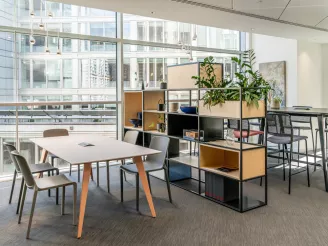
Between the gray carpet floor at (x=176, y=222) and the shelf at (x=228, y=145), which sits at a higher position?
the shelf at (x=228, y=145)

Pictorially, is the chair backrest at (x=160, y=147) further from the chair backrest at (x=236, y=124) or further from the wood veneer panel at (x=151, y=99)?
the chair backrest at (x=236, y=124)

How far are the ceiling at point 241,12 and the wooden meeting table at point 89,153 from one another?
6.38 feet

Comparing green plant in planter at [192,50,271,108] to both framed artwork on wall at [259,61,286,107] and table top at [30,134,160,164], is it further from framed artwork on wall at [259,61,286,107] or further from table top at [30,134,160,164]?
framed artwork on wall at [259,61,286,107]

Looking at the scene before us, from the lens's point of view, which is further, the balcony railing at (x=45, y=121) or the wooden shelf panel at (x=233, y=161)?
the balcony railing at (x=45, y=121)

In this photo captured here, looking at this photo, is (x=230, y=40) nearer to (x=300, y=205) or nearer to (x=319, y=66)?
(x=319, y=66)

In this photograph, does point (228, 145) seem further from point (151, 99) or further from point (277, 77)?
point (277, 77)

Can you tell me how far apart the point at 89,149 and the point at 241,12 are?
319 cm

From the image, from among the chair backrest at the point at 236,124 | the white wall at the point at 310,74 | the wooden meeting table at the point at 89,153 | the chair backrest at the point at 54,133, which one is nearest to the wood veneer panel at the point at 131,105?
the chair backrest at the point at 54,133

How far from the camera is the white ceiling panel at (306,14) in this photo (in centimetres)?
468

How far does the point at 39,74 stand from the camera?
209 inches

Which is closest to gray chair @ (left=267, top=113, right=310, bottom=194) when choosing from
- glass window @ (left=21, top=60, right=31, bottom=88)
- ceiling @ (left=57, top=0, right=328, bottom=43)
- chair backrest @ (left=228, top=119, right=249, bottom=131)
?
chair backrest @ (left=228, top=119, right=249, bottom=131)

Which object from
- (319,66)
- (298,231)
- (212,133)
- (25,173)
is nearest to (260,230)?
(298,231)

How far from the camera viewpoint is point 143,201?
3963 millimetres

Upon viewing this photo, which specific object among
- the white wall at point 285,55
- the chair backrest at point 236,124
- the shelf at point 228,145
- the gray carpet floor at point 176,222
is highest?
the white wall at point 285,55
